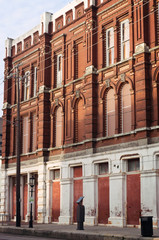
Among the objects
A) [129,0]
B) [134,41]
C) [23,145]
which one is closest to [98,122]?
[134,41]

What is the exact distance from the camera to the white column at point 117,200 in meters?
26.5

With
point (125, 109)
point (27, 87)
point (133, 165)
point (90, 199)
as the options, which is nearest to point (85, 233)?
point (133, 165)

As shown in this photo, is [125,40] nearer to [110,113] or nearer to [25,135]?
[110,113]

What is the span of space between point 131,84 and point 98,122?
4.10 metres

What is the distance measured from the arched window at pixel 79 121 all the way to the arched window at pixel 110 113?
2.57 metres

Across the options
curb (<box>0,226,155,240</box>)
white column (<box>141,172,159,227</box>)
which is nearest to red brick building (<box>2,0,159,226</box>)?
white column (<box>141,172,159,227</box>)

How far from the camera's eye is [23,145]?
3850 cm

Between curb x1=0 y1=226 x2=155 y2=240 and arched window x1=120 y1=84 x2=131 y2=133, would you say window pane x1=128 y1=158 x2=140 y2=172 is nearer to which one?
arched window x1=120 y1=84 x2=131 y2=133

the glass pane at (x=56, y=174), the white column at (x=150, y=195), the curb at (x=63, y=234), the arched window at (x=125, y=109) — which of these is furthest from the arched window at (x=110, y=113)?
the curb at (x=63, y=234)

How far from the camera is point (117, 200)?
26.9m

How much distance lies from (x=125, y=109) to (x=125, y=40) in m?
4.58

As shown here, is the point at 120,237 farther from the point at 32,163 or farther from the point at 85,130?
the point at 32,163

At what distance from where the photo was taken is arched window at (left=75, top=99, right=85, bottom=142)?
31.7 meters

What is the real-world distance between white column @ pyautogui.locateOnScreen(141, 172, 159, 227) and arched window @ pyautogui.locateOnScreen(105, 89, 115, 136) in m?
4.86
